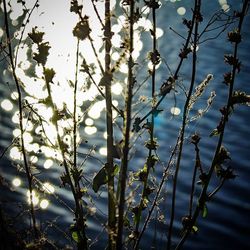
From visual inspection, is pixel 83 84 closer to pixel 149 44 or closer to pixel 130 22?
pixel 130 22

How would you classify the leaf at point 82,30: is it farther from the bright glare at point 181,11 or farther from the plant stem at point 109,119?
the bright glare at point 181,11

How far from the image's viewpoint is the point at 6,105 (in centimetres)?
1465

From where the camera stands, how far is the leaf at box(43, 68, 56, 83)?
2.25m

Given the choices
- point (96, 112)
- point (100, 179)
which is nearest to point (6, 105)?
point (96, 112)

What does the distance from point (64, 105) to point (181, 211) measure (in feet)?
23.3

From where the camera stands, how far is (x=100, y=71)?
2387 mm

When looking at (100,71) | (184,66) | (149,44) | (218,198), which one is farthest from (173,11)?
(100,71)

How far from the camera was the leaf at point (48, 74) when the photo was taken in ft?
7.39

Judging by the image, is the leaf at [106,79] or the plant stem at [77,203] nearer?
the leaf at [106,79]

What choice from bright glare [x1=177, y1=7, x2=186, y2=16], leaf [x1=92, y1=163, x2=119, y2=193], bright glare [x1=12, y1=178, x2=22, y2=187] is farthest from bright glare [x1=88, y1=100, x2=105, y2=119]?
bright glare [x1=177, y1=7, x2=186, y2=16]

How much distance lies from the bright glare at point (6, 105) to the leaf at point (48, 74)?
12.8 m

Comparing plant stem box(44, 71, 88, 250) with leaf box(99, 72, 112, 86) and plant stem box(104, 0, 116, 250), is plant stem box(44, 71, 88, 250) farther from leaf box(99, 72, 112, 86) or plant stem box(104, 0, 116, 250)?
leaf box(99, 72, 112, 86)

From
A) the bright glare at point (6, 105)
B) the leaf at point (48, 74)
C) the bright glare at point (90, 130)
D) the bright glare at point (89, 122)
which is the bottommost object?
the leaf at point (48, 74)

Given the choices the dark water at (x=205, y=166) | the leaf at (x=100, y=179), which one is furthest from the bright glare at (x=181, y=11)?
the leaf at (x=100, y=179)
